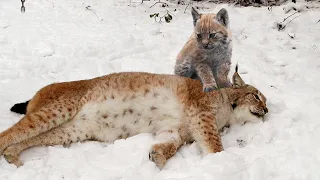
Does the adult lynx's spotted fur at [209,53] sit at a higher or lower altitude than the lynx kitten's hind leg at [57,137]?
higher

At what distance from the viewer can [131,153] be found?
4.58m

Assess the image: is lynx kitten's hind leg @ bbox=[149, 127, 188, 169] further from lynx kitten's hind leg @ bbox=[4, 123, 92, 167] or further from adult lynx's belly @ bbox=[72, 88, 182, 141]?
lynx kitten's hind leg @ bbox=[4, 123, 92, 167]

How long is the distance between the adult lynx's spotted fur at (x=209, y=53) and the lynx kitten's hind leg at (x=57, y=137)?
5.20 feet

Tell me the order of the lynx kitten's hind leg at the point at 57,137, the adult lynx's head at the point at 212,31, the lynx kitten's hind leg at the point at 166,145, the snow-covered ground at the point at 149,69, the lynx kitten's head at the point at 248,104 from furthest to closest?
the adult lynx's head at the point at 212,31
the lynx kitten's head at the point at 248,104
the lynx kitten's hind leg at the point at 57,137
the lynx kitten's hind leg at the point at 166,145
the snow-covered ground at the point at 149,69

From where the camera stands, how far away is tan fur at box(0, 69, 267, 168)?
187 inches

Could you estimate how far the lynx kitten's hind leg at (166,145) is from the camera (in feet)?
14.5

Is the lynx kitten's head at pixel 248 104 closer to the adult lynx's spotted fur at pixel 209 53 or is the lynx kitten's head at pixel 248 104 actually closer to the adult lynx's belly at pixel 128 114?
the adult lynx's spotted fur at pixel 209 53

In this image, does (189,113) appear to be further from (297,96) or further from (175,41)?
(175,41)

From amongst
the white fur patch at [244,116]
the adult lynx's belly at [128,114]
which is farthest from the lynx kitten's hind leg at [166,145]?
the white fur patch at [244,116]

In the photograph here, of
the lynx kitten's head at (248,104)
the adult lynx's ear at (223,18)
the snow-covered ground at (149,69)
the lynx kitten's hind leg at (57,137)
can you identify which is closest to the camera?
the snow-covered ground at (149,69)

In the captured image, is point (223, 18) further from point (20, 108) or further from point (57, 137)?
point (20, 108)

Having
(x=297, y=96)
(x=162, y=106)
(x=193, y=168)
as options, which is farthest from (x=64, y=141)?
(x=297, y=96)

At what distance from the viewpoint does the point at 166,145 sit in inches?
183

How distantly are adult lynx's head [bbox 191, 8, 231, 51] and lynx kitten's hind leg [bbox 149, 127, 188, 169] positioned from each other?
45.9 inches
